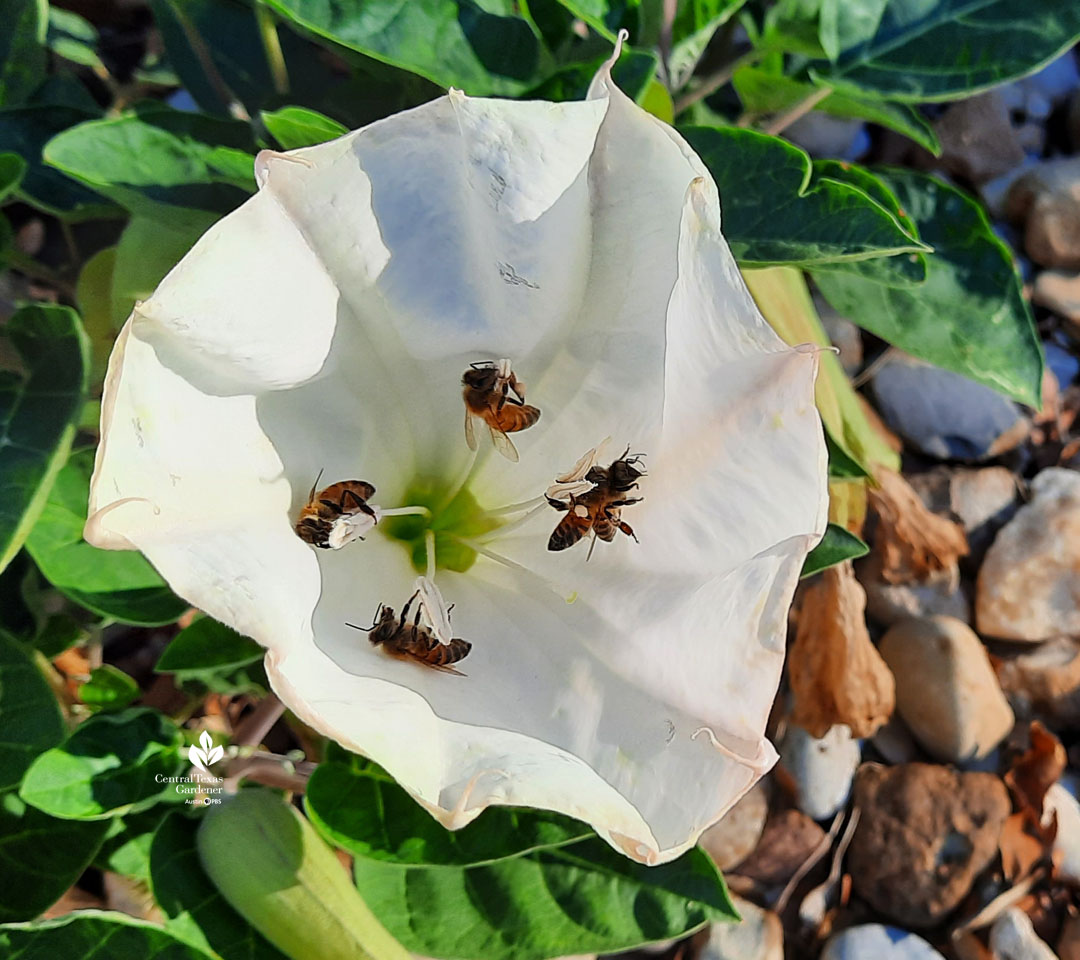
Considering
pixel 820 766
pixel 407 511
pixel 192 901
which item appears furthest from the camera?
pixel 820 766

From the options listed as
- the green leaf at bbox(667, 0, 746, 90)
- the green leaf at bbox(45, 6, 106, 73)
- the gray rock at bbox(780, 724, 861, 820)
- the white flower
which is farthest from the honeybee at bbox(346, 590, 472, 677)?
the green leaf at bbox(45, 6, 106, 73)

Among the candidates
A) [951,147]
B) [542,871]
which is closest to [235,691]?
[542,871]

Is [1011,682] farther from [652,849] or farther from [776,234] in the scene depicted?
[652,849]

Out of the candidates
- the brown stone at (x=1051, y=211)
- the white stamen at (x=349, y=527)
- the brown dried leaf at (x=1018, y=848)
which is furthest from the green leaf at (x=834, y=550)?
the brown stone at (x=1051, y=211)

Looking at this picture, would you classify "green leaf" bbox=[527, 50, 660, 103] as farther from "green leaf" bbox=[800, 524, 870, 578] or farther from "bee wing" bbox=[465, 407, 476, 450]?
"green leaf" bbox=[800, 524, 870, 578]

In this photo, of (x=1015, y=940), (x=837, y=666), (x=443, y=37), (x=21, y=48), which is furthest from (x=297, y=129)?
(x=1015, y=940)

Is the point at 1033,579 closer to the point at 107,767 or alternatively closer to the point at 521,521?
the point at 521,521
